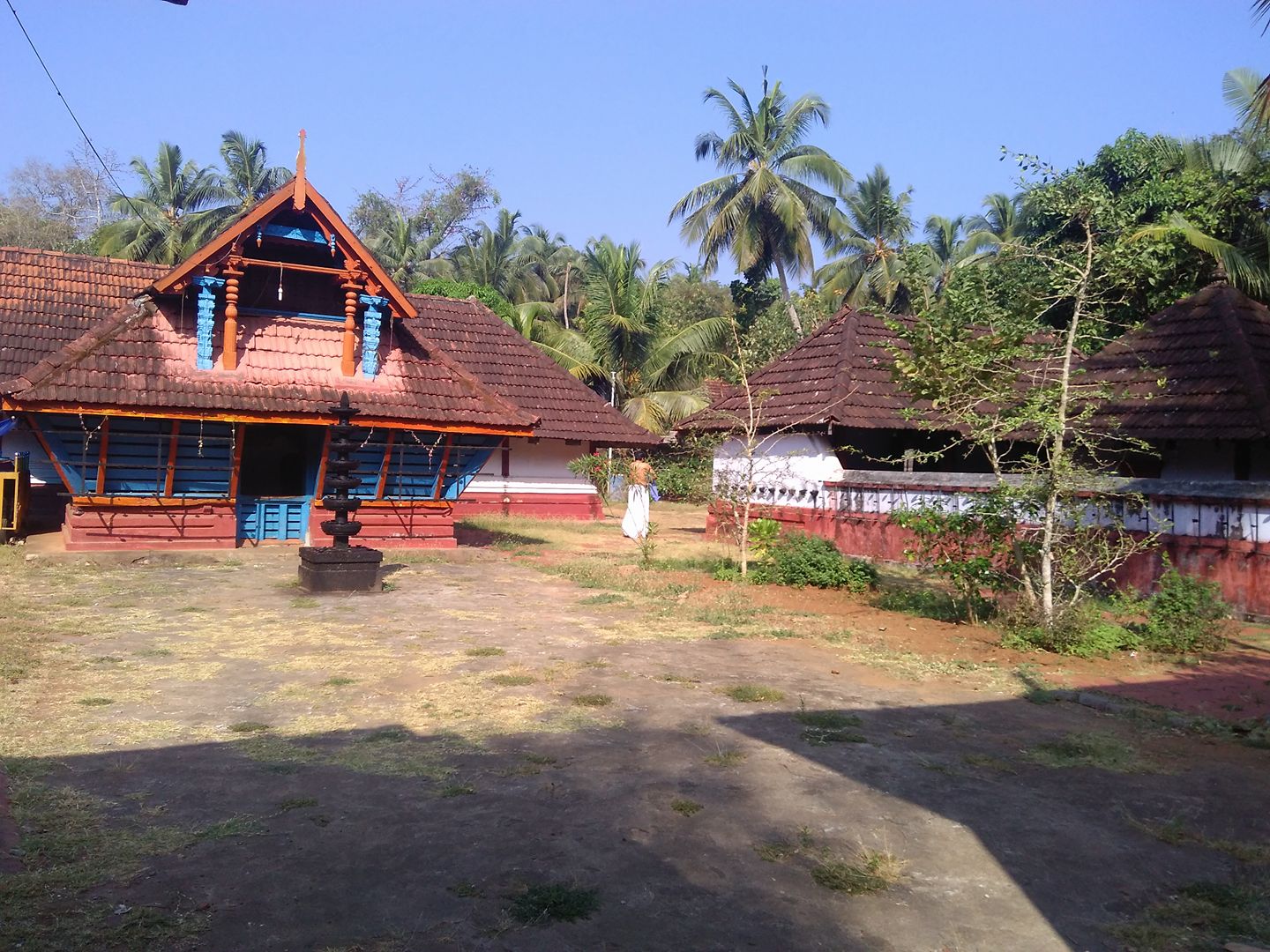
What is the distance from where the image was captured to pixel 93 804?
15.5 feet

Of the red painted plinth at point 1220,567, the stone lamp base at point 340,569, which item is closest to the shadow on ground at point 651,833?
the red painted plinth at point 1220,567

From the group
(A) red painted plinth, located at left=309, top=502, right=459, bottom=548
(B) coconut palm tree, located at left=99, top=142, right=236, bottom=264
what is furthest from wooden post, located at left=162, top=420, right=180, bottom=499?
(B) coconut palm tree, located at left=99, top=142, right=236, bottom=264

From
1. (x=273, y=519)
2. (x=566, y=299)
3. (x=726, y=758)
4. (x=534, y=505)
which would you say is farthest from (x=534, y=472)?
(x=566, y=299)

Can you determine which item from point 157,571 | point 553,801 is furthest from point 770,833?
point 157,571

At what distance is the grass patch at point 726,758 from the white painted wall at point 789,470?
32.7 ft

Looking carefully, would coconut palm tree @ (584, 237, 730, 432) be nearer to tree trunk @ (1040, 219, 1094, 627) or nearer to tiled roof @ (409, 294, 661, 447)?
tiled roof @ (409, 294, 661, 447)

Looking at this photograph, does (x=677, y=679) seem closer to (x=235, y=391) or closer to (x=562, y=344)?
(x=235, y=391)

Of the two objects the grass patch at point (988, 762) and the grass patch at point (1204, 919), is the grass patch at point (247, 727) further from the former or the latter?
the grass patch at point (1204, 919)

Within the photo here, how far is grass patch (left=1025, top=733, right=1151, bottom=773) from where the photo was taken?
5773 mm

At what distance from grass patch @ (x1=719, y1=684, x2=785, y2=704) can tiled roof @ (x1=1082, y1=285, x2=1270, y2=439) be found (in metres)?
6.93

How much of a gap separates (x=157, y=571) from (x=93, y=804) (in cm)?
964

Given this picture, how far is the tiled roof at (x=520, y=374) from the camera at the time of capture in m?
22.4

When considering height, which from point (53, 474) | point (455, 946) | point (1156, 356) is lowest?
point (455, 946)

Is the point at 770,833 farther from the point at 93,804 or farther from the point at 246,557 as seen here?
the point at 246,557
